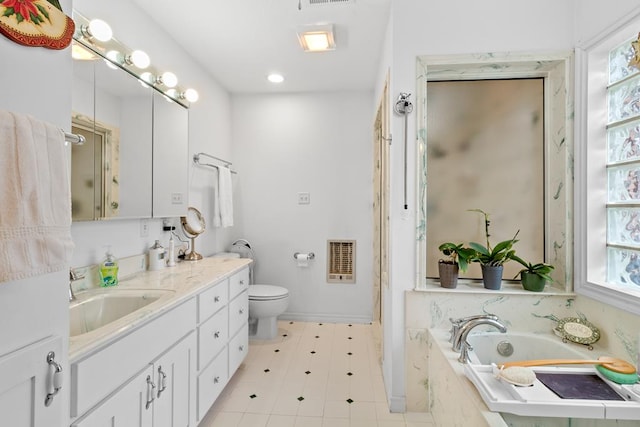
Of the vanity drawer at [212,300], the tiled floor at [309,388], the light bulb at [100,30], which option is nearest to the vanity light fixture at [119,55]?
the light bulb at [100,30]

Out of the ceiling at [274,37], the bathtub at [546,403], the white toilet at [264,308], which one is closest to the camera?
A: the bathtub at [546,403]

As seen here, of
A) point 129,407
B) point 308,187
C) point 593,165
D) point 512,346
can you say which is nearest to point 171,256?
point 129,407

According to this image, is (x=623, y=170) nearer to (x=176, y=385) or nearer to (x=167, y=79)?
(x=176, y=385)

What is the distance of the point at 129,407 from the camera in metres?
1.12

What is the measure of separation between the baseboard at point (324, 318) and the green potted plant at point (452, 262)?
5.23 feet

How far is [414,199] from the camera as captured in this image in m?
1.85

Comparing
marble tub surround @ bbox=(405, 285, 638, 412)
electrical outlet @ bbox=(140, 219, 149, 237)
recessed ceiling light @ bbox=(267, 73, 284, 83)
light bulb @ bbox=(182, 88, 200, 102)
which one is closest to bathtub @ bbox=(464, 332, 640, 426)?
marble tub surround @ bbox=(405, 285, 638, 412)

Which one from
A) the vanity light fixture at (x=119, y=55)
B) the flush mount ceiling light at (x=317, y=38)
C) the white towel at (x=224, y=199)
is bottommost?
the white towel at (x=224, y=199)

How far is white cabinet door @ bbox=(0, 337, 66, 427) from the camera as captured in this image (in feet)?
2.11

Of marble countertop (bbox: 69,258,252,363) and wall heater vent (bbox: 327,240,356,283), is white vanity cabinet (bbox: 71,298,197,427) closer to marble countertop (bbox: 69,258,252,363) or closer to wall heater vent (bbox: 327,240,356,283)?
marble countertop (bbox: 69,258,252,363)

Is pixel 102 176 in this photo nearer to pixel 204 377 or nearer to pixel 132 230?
pixel 132 230

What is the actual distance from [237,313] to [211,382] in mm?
489

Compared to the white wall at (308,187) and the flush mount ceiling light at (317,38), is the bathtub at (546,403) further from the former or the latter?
the flush mount ceiling light at (317,38)

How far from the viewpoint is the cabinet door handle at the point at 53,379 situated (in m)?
0.74
